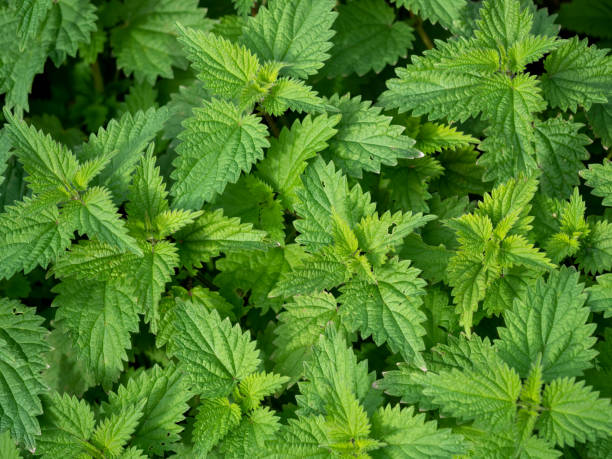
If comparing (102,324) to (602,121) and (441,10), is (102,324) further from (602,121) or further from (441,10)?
(602,121)

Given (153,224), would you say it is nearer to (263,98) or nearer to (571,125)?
(263,98)

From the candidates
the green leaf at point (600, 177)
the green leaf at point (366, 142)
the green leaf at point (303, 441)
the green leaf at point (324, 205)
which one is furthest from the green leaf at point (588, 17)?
the green leaf at point (303, 441)

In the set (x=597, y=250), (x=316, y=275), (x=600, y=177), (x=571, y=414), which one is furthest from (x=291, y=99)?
(x=571, y=414)

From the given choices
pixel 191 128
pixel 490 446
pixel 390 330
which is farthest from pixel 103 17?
pixel 490 446

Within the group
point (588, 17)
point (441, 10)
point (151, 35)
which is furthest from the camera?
point (588, 17)

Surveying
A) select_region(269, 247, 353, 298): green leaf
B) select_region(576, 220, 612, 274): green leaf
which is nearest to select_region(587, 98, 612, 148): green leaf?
select_region(576, 220, 612, 274): green leaf

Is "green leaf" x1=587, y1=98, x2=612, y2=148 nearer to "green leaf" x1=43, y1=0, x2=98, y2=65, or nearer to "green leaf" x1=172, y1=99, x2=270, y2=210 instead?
"green leaf" x1=172, y1=99, x2=270, y2=210

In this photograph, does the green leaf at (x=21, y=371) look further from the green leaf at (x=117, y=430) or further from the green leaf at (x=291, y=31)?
the green leaf at (x=291, y=31)
